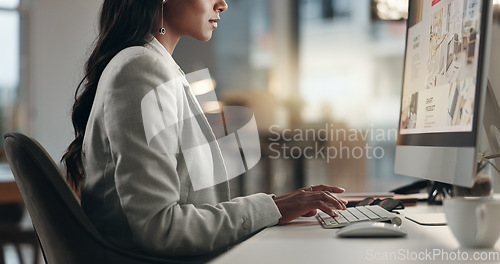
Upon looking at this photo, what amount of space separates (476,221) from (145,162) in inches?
19.7

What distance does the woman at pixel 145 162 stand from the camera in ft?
2.71

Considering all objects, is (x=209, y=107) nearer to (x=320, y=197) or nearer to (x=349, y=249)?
(x=320, y=197)

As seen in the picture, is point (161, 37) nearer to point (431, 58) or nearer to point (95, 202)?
point (95, 202)

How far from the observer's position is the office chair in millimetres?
835

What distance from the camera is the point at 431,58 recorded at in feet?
3.53

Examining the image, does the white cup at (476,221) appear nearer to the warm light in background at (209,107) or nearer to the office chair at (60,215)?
the office chair at (60,215)

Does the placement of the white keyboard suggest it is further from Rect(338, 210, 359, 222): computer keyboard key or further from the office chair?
the office chair

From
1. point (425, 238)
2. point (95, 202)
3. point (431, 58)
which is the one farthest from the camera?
point (431, 58)

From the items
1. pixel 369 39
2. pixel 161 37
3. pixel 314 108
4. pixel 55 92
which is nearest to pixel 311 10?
pixel 369 39

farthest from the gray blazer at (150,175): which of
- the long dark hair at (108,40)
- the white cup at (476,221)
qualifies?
the white cup at (476,221)

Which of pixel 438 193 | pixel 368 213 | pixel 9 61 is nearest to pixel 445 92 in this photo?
pixel 368 213

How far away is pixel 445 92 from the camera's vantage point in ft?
3.10

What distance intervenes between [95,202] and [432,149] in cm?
65

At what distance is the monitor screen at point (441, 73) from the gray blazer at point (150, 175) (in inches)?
14.0
